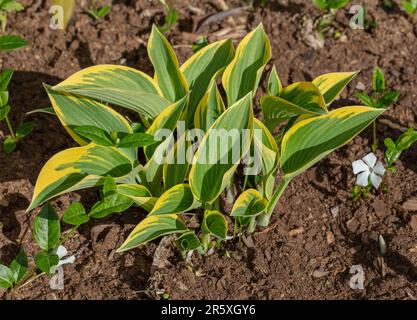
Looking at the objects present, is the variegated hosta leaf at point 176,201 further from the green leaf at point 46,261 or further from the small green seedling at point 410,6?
the small green seedling at point 410,6

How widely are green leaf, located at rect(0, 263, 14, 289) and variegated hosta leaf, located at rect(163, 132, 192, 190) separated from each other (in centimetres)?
53

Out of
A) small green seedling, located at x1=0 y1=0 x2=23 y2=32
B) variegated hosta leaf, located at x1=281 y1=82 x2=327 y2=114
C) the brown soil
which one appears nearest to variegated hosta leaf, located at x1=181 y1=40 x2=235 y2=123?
variegated hosta leaf, located at x1=281 y1=82 x2=327 y2=114

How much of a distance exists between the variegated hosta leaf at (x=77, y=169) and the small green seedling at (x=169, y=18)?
0.81 meters

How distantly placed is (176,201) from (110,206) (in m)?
0.19

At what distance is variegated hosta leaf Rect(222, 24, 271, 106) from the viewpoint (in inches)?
78.7

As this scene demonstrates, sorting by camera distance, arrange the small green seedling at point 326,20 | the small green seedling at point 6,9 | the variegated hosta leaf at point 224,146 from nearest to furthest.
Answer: the variegated hosta leaf at point 224,146
the small green seedling at point 6,9
the small green seedling at point 326,20

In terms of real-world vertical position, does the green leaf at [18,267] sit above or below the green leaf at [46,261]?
below

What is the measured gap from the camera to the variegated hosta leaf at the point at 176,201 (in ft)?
6.12

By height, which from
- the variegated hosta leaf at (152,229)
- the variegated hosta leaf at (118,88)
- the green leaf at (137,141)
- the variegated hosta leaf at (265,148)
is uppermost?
the variegated hosta leaf at (118,88)

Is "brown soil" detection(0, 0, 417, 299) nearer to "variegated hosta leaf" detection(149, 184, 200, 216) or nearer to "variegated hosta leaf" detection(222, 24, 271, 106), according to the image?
"variegated hosta leaf" detection(149, 184, 200, 216)

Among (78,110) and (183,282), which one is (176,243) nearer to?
(183,282)

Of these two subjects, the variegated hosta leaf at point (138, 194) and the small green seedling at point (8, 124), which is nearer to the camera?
the variegated hosta leaf at point (138, 194)

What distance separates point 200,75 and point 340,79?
0.44 meters

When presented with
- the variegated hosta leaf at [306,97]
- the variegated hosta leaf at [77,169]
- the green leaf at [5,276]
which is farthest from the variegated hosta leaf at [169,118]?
the green leaf at [5,276]
